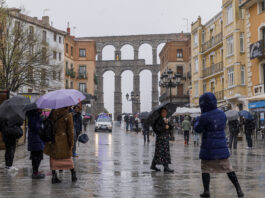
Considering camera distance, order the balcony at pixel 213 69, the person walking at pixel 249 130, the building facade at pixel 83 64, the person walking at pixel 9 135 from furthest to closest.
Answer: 1. the building facade at pixel 83 64
2. the balcony at pixel 213 69
3. the person walking at pixel 249 130
4. the person walking at pixel 9 135

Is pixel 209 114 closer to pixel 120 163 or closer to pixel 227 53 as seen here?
pixel 120 163

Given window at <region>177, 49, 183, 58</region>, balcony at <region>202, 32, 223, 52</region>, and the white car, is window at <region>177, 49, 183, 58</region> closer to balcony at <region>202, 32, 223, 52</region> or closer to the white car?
balcony at <region>202, 32, 223, 52</region>

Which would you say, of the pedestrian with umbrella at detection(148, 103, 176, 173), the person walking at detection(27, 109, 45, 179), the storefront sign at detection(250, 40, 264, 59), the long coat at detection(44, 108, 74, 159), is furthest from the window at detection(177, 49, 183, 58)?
the long coat at detection(44, 108, 74, 159)

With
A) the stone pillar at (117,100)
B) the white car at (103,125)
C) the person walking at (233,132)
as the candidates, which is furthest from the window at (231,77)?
the stone pillar at (117,100)

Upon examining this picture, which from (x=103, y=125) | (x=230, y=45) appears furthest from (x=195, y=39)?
(x=103, y=125)

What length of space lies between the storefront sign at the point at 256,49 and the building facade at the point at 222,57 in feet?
7.74

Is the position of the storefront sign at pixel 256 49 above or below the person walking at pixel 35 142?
above

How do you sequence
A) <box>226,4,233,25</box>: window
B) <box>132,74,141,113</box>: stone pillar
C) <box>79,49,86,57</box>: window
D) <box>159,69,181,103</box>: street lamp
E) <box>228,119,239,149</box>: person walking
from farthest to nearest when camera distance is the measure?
<box>132,74,141,113</box>: stone pillar, <box>79,49,86,57</box>: window, <box>226,4,233,25</box>: window, <box>159,69,181,103</box>: street lamp, <box>228,119,239,149</box>: person walking

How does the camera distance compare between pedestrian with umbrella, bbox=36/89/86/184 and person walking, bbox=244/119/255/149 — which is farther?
person walking, bbox=244/119/255/149

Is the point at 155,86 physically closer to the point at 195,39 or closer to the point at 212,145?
the point at 195,39

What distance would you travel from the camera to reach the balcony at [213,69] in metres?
38.5

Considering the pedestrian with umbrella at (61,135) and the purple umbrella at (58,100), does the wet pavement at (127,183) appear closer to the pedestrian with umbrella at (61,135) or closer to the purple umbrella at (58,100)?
the pedestrian with umbrella at (61,135)

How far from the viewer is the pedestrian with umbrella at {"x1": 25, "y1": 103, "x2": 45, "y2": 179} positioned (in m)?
8.53

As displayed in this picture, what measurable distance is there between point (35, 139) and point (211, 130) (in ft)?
13.1
